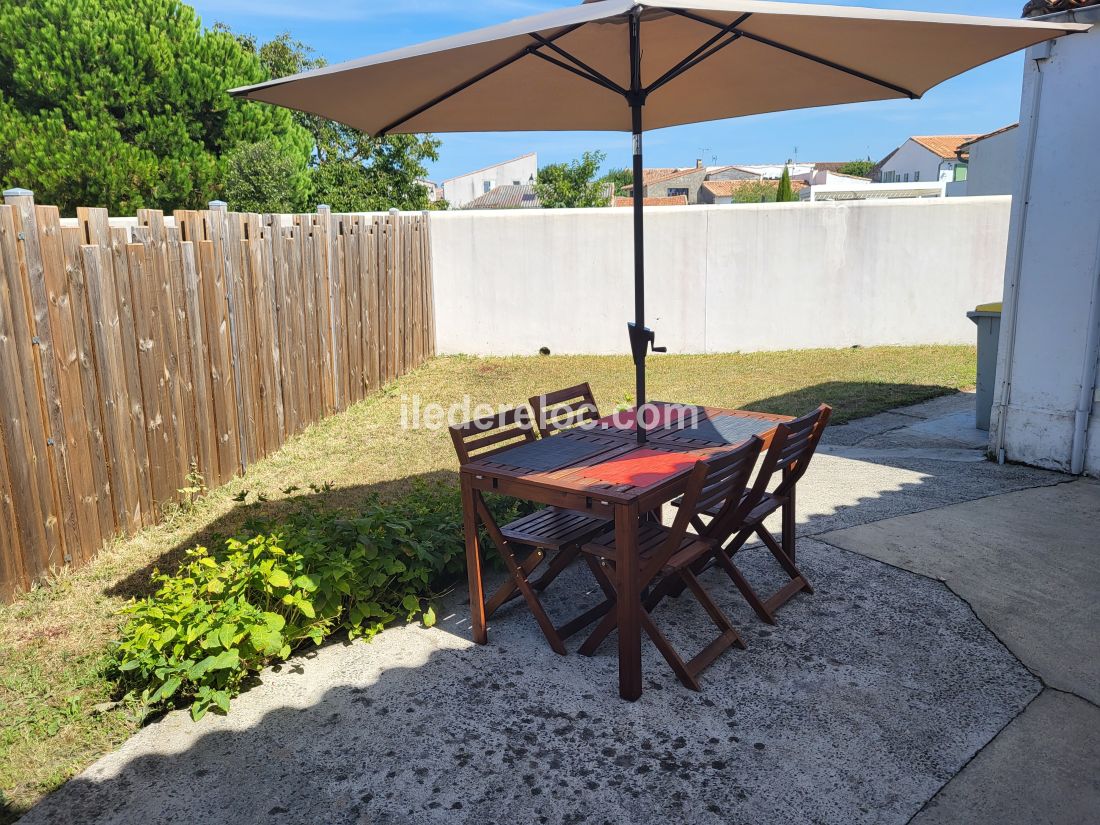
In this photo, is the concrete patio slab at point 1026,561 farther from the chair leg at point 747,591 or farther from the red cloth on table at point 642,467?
the red cloth on table at point 642,467

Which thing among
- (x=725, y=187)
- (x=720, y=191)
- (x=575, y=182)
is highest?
(x=725, y=187)

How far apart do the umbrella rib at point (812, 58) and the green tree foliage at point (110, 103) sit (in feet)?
59.9

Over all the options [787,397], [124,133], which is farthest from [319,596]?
[124,133]

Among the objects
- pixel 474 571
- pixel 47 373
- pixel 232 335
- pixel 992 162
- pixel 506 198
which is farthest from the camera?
pixel 506 198

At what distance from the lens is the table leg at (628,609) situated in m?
3.07

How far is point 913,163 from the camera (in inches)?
2343

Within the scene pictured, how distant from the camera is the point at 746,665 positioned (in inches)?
134

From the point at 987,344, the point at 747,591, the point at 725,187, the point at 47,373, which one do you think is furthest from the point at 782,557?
the point at 725,187

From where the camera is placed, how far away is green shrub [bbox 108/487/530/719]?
3232 mm

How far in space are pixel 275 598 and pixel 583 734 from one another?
5.01ft

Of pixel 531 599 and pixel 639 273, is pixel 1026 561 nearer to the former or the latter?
pixel 639 273

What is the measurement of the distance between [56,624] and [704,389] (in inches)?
273

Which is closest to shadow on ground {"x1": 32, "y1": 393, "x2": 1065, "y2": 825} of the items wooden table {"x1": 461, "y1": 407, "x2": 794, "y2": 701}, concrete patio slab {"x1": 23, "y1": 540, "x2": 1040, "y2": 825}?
concrete patio slab {"x1": 23, "y1": 540, "x2": 1040, "y2": 825}

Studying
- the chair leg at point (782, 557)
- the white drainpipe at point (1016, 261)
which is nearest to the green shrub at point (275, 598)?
the chair leg at point (782, 557)
